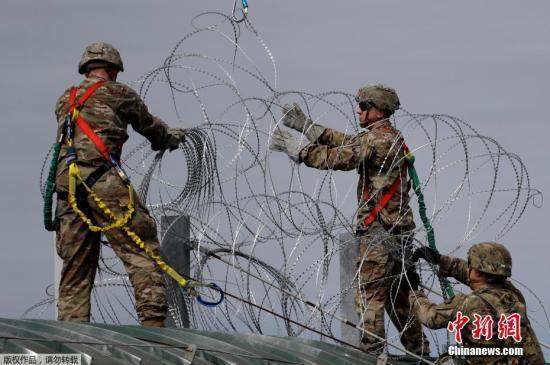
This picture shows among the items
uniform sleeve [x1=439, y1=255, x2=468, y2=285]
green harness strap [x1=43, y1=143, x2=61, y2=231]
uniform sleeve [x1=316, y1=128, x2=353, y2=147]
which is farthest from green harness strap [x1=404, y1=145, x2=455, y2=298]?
green harness strap [x1=43, y1=143, x2=61, y2=231]

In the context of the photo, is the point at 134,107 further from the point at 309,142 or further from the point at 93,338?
the point at 93,338

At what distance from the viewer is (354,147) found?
1209cm

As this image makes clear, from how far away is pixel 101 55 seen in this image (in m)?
11.2

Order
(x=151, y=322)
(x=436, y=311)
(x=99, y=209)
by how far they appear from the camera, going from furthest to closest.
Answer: (x=99, y=209)
(x=151, y=322)
(x=436, y=311)

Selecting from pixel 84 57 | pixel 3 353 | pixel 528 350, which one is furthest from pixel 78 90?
pixel 528 350

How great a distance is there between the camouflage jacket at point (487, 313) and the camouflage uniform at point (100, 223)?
6.68ft

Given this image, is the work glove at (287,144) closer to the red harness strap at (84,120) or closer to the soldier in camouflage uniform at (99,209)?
the soldier in camouflage uniform at (99,209)

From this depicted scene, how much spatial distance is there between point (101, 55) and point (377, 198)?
2641 millimetres

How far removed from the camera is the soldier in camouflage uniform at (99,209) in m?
10.9

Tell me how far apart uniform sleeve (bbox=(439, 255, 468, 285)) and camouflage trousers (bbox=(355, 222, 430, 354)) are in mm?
318

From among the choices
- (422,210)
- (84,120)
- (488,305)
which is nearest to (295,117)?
(422,210)

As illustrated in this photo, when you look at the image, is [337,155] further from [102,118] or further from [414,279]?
[102,118]

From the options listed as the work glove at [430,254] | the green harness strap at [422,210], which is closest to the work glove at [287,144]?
the green harness strap at [422,210]

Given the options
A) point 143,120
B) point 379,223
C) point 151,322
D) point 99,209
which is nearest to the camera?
point 151,322
